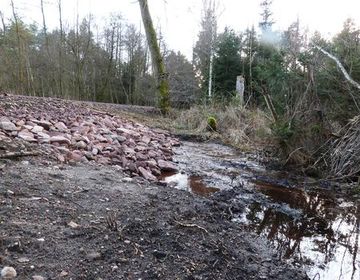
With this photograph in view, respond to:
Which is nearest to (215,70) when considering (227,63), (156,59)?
(227,63)

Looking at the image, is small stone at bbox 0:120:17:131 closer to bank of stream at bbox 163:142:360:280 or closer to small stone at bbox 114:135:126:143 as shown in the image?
small stone at bbox 114:135:126:143

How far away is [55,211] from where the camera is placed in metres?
2.07

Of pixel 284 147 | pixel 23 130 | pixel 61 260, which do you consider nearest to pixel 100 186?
pixel 61 260

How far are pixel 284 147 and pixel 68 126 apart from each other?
10.4 feet

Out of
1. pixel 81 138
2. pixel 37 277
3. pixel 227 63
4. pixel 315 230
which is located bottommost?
pixel 315 230

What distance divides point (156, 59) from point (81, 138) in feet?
21.0

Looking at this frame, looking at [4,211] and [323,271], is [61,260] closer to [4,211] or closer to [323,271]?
[4,211]

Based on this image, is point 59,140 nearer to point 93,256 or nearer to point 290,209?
point 93,256

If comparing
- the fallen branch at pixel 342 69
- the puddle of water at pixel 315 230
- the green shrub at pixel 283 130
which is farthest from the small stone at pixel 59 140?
→ the fallen branch at pixel 342 69

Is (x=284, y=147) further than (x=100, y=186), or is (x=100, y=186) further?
(x=284, y=147)

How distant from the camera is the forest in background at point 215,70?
4.45 metres

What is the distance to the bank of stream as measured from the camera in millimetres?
2148

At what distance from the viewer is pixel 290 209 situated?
3.09m

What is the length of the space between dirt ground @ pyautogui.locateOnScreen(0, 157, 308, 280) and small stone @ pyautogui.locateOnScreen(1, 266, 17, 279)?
23 millimetres
